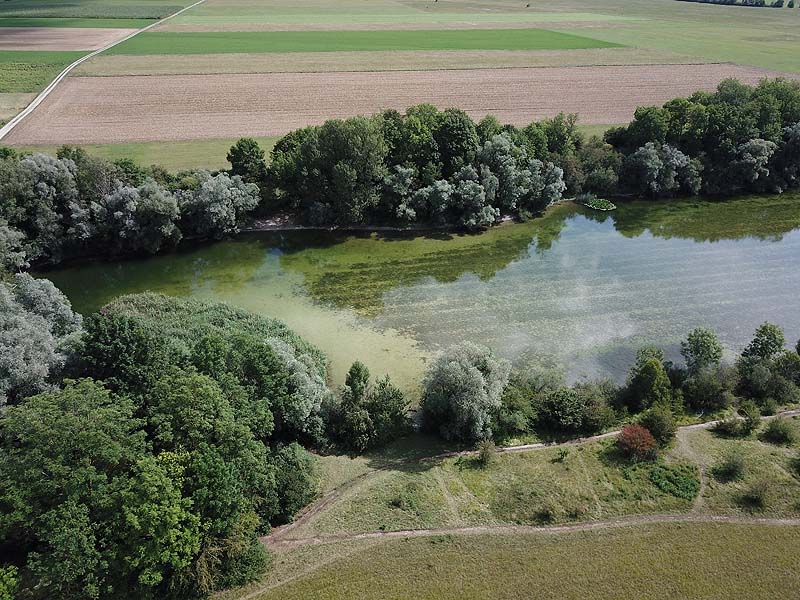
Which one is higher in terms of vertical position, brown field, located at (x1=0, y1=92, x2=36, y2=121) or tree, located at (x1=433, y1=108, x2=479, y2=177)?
brown field, located at (x1=0, y1=92, x2=36, y2=121)

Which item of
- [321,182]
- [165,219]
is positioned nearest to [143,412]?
[165,219]

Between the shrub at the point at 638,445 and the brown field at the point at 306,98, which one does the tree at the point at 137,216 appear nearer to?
the brown field at the point at 306,98

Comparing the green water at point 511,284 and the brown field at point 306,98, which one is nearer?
the green water at point 511,284

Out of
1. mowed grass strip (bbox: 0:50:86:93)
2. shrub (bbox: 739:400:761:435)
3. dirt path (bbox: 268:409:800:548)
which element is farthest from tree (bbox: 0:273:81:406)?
mowed grass strip (bbox: 0:50:86:93)

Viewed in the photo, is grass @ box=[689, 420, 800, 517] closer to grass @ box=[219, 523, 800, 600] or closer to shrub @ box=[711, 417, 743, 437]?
shrub @ box=[711, 417, 743, 437]

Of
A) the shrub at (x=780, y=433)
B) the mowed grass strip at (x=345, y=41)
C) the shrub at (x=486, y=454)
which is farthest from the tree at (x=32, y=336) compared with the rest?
the mowed grass strip at (x=345, y=41)

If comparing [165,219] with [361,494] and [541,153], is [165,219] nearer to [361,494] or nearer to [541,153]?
[361,494]

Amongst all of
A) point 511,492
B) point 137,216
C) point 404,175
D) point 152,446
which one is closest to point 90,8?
point 137,216
